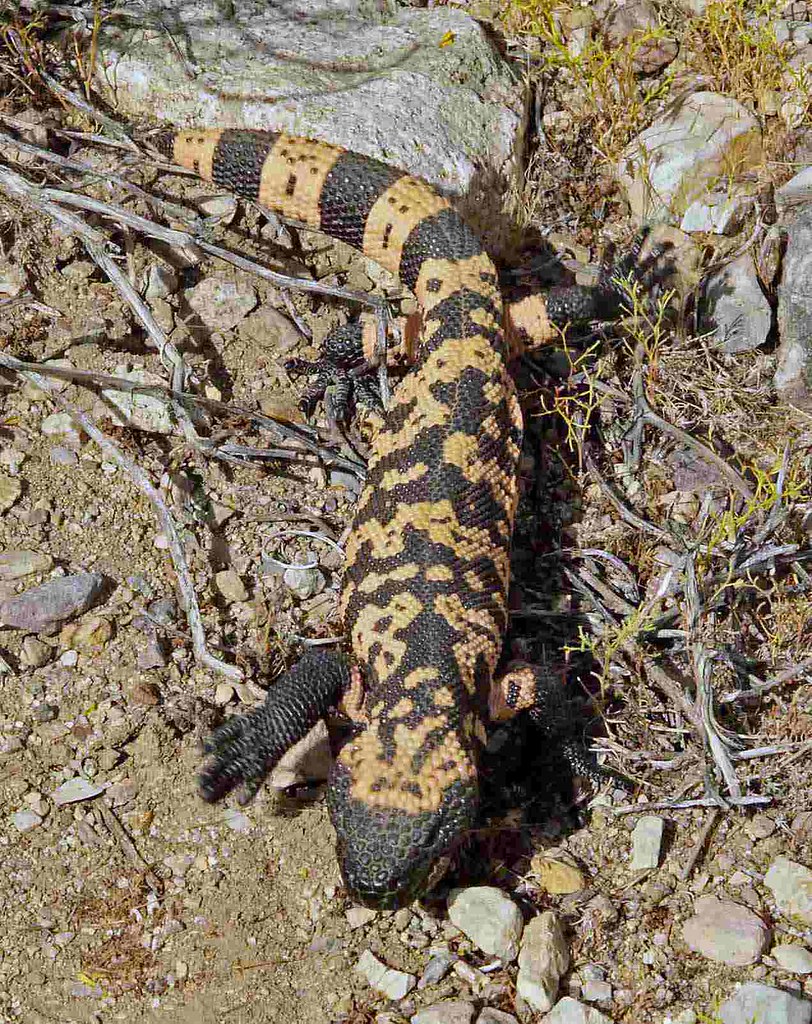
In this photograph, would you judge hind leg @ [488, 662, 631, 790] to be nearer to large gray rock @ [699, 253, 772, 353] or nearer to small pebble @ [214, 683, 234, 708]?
small pebble @ [214, 683, 234, 708]

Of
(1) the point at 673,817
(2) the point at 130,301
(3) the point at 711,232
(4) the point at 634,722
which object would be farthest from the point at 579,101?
(1) the point at 673,817

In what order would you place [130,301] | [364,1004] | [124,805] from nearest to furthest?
[364,1004]
[124,805]
[130,301]

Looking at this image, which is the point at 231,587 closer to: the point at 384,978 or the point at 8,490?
the point at 8,490

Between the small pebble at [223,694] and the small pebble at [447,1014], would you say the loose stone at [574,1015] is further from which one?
the small pebble at [223,694]

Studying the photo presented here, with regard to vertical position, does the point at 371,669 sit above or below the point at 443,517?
below

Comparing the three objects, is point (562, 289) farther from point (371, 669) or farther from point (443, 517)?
point (371, 669)

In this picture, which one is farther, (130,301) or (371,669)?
(130,301)

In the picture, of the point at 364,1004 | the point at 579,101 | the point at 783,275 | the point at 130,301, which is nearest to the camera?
the point at 364,1004

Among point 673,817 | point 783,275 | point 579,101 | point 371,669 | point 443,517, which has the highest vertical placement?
point 579,101
